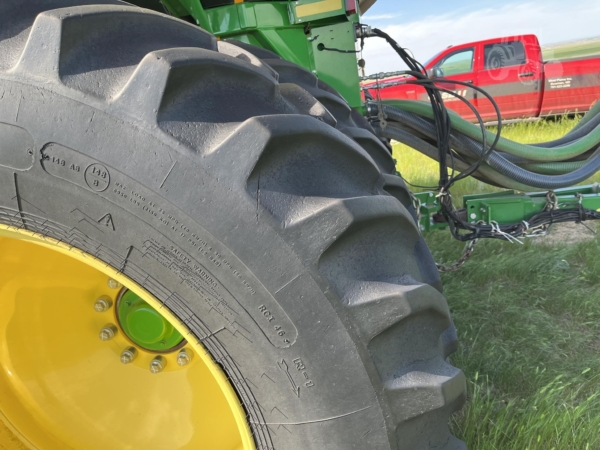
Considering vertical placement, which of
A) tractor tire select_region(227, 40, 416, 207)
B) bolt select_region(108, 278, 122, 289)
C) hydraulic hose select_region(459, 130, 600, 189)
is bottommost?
hydraulic hose select_region(459, 130, 600, 189)

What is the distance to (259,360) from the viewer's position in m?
0.86

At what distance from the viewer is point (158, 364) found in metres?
1.14

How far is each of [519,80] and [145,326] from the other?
8171 mm

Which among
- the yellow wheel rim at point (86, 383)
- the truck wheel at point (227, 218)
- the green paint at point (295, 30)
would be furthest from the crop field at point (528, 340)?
the green paint at point (295, 30)

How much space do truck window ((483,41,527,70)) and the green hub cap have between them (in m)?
8.12

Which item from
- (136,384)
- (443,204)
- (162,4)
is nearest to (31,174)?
(136,384)

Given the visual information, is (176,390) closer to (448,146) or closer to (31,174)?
(31,174)

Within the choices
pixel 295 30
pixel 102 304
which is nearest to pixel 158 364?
pixel 102 304

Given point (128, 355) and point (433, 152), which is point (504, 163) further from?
point (128, 355)

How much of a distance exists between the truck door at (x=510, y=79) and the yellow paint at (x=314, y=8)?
659 centimetres

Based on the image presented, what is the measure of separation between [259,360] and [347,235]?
0.26m

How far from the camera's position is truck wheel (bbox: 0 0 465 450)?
31.5 inches

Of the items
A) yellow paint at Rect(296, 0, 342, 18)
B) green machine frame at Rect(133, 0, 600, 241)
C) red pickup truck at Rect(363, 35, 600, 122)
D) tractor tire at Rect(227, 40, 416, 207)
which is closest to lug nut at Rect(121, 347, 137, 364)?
tractor tire at Rect(227, 40, 416, 207)

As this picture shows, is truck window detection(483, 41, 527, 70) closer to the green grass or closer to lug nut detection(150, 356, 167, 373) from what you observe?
the green grass
